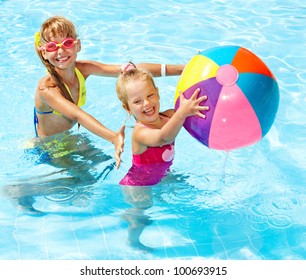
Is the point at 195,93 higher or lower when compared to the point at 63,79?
higher

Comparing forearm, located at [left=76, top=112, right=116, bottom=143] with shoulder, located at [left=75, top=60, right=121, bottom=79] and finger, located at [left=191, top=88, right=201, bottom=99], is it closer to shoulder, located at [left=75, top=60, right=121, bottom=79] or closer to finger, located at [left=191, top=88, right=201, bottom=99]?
finger, located at [left=191, top=88, right=201, bottom=99]

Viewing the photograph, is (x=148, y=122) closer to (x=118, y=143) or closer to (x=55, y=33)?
(x=118, y=143)

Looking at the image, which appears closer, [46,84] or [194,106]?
[194,106]

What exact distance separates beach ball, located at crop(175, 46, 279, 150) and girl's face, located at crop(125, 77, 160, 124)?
0.21 meters

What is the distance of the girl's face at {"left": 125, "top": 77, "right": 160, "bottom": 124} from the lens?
4.22 meters

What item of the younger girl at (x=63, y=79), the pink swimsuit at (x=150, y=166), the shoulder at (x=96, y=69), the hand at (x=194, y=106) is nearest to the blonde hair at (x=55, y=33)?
the younger girl at (x=63, y=79)

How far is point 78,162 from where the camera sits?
5246 mm

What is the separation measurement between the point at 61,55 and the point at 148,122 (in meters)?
0.99

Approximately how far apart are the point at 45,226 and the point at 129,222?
2.22 feet

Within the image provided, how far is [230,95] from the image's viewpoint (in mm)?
3912

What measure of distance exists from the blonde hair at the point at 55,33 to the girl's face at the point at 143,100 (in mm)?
829

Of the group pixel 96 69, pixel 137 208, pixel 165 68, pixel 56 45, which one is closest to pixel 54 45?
pixel 56 45

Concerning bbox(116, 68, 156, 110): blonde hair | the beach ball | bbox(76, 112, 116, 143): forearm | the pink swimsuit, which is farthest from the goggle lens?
the beach ball
